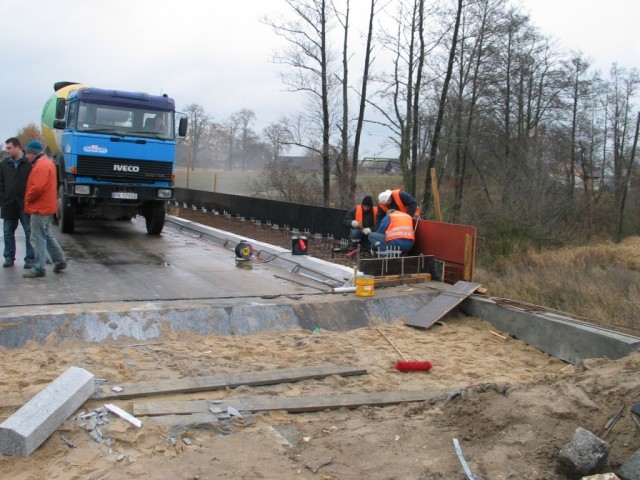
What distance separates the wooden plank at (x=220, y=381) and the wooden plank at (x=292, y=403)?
17cm

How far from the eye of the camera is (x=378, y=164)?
2916 cm

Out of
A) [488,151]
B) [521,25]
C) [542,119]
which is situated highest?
[521,25]

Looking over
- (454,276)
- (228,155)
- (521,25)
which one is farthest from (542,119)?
(228,155)

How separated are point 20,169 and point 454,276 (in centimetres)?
682

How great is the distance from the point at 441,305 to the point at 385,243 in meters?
2.05

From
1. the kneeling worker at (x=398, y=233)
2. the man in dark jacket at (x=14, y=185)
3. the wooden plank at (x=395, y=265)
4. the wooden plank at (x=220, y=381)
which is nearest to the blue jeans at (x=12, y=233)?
the man in dark jacket at (x=14, y=185)

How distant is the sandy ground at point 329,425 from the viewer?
13.0 ft

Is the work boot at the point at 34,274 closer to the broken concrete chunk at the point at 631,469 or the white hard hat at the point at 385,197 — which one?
the white hard hat at the point at 385,197

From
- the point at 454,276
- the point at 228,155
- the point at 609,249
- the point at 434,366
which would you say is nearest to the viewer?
the point at 434,366

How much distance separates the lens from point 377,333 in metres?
7.53

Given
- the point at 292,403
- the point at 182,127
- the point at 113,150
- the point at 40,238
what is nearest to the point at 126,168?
the point at 113,150

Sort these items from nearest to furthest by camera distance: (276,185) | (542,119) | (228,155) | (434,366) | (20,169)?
(434,366), (20,169), (276,185), (542,119), (228,155)

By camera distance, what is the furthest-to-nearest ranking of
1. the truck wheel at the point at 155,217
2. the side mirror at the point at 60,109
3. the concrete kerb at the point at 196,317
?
1. the truck wheel at the point at 155,217
2. the side mirror at the point at 60,109
3. the concrete kerb at the point at 196,317

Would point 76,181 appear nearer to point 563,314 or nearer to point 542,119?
point 563,314
